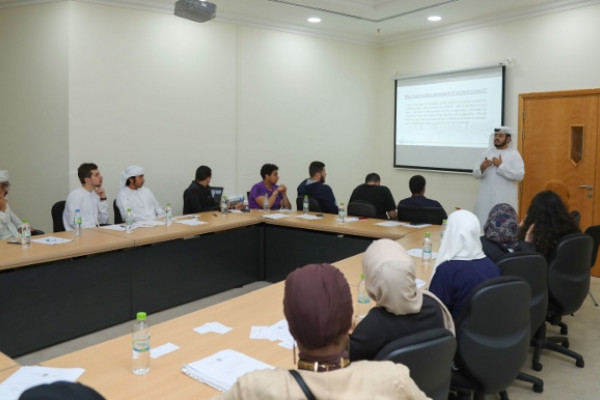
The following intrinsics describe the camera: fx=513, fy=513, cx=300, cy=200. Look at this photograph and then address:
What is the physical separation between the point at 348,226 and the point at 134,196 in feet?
7.37

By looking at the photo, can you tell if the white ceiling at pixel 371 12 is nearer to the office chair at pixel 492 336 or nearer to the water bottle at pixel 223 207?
the water bottle at pixel 223 207

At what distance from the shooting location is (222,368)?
1935 millimetres

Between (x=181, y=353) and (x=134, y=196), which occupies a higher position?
(x=134, y=196)

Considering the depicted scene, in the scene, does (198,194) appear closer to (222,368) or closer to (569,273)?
(569,273)

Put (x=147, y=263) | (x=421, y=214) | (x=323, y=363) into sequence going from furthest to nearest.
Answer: (x=421, y=214) < (x=147, y=263) < (x=323, y=363)

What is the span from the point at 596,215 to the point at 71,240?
542 centimetres

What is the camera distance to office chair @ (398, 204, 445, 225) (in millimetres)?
5082

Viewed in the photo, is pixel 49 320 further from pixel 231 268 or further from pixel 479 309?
pixel 479 309

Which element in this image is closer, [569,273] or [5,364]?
[5,364]

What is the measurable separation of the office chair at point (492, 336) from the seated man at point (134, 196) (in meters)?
3.85

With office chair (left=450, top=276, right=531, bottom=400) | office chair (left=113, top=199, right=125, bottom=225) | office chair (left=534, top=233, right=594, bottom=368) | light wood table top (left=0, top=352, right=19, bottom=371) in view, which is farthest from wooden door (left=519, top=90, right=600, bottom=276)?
light wood table top (left=0, top=352, right=19, bottom=371)

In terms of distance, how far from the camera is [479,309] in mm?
2176

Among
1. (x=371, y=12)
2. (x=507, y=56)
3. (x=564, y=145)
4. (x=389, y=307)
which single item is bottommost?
(x=389, y=307)

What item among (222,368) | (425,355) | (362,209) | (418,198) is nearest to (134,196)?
(362,209)
